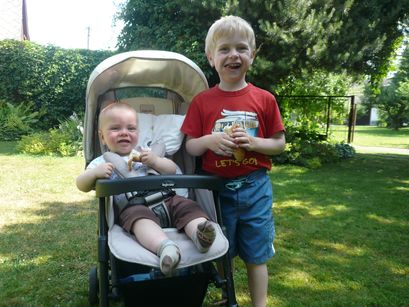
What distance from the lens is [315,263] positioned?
3.25 metres

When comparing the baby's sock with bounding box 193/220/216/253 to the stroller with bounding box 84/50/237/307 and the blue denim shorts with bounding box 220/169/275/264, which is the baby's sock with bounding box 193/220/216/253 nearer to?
the stroller with bounding box 84/50/237/307

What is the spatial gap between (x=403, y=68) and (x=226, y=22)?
80.7ft

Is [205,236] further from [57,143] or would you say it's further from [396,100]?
[396,100]

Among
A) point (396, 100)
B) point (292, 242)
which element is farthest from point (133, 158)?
point (396, 100)

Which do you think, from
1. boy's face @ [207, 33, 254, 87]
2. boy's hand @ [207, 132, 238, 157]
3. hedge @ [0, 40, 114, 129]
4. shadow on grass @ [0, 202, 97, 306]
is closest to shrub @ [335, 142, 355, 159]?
shadow on grass @ [0, 202, 97, 306]

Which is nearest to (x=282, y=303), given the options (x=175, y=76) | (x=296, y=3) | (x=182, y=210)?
(x=182, y=210)

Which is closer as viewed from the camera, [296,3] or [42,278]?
[42,278]

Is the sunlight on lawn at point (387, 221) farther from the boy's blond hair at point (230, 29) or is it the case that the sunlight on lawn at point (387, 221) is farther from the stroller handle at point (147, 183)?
the stroller handle at point (147, 183)

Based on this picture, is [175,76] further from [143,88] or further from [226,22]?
[226,22]

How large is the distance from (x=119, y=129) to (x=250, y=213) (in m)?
0.86

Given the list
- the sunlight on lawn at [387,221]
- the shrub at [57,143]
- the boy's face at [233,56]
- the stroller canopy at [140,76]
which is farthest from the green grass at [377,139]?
the boy's face at [233,56]

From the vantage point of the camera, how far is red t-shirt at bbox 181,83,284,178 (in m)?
2.11

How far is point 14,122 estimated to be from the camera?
1110 centimetres

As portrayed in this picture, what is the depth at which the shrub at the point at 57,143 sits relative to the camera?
8.58 m
